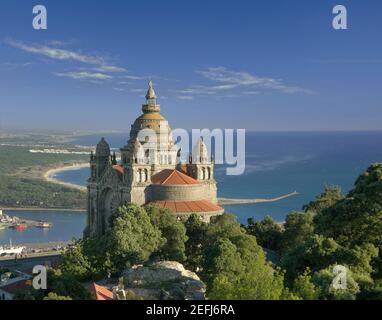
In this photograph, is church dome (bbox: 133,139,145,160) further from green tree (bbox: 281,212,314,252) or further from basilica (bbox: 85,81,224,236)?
green tree (bbox: 281,212,314,252)

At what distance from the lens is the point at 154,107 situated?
153ft

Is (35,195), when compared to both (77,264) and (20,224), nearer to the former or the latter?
(20,224)

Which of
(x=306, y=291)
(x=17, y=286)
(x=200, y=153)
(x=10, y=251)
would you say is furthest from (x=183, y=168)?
(x=306, y=291)

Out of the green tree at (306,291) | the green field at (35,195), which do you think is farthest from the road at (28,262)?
the green field at (35,195)

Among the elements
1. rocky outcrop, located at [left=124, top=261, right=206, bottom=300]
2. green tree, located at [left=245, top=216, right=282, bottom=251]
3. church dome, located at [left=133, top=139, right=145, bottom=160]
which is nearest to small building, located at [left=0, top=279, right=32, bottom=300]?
rocky outcrop, located at [left=124, top=261, right=206, bottom=300]

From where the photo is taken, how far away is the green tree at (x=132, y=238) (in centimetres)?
2973

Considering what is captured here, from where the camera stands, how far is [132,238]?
1192 inches

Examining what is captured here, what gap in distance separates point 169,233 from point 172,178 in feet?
31.0

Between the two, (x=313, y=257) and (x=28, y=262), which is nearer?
(x=313, y=257)

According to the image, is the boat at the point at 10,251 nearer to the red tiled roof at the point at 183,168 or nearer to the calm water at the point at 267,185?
the calm water at the point at 267,185

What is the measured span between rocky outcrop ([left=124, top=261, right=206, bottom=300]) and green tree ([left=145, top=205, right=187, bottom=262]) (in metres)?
4.62
